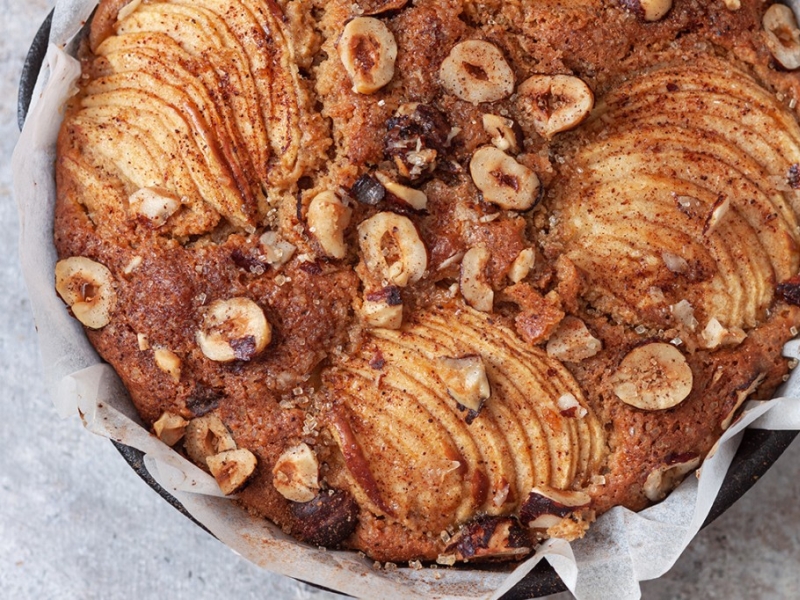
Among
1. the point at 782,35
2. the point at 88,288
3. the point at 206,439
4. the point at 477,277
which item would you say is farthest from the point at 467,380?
the point at 782,35

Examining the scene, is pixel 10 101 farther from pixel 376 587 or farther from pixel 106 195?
pixel 376 587

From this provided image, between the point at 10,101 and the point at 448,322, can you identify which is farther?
the point at 10,101

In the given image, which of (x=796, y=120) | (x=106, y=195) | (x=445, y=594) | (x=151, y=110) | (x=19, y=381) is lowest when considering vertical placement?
(x=445, y=594)

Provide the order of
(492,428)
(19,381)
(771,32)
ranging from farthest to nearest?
(19,381) → (771,32) → (492,428)

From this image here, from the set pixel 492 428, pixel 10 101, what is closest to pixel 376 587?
pixel 492 428

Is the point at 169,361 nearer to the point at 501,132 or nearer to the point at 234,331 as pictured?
the point at 234,331

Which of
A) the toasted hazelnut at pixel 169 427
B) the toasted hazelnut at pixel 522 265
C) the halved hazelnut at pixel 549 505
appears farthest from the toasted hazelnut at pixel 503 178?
the toasted hazelnut at pixel 169 427
